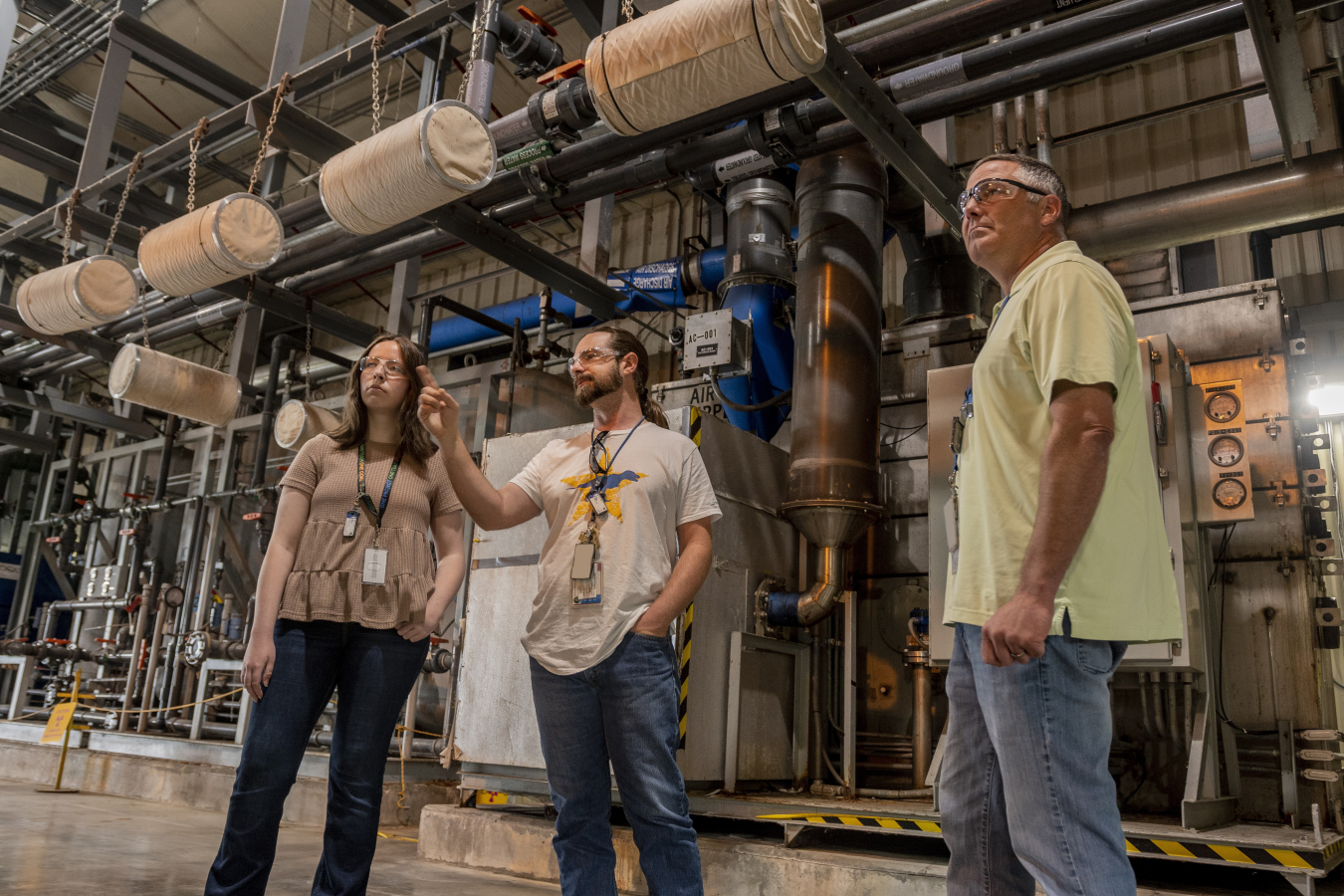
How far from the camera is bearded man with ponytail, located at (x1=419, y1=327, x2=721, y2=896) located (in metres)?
2.07

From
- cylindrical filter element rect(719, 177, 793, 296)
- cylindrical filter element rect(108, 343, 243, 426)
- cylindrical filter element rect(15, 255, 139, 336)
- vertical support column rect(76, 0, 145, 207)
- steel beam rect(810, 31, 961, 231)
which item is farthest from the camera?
vertical support column rect(76, 0, 145, 207)

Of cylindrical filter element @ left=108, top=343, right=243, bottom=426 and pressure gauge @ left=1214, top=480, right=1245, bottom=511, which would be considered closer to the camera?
pressure gauge @ left=1214, top=480, right=1245, bottom=511

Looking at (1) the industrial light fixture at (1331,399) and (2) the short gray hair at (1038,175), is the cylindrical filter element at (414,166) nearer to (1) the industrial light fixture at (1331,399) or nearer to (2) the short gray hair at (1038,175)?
(2) the short gray hair at (1038,175)

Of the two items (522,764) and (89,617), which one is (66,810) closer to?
(522,764)

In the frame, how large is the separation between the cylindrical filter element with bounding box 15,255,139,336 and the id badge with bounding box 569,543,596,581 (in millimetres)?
3817

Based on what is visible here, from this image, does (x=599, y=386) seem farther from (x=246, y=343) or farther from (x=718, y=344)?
(x=246, y=343)

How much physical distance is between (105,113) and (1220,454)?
6757 mm

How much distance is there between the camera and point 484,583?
429cm

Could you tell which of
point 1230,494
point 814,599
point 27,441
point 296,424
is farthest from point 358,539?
point 27,441

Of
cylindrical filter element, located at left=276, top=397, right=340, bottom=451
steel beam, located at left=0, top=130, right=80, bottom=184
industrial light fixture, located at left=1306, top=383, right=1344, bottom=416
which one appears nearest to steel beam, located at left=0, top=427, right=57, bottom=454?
steel beam, located at left=0, top=130, right=80, bottom=184

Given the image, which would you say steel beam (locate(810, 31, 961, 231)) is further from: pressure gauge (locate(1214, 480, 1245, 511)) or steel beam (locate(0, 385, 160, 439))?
steel beam (locate(0, 385, 160, 439))

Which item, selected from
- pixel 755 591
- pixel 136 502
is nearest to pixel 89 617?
pixel 136 502

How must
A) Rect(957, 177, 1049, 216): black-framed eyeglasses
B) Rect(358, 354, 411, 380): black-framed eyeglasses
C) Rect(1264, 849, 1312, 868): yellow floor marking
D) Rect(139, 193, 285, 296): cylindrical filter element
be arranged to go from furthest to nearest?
1. Rect(139, 193, 285, 296): cylindrical filter element
2. Rect(1264, 849, 1312, 868): yellow floor marking
3. Rect(358, 354, 411, 380): black-framed eyeglasses
4. Rect(957, 177, 1049, 216): black-framed eyeglasses

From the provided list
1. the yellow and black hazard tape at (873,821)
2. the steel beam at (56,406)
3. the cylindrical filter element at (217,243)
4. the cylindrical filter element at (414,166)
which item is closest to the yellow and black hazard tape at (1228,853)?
the yellow and black hazard tape at (873,821)
